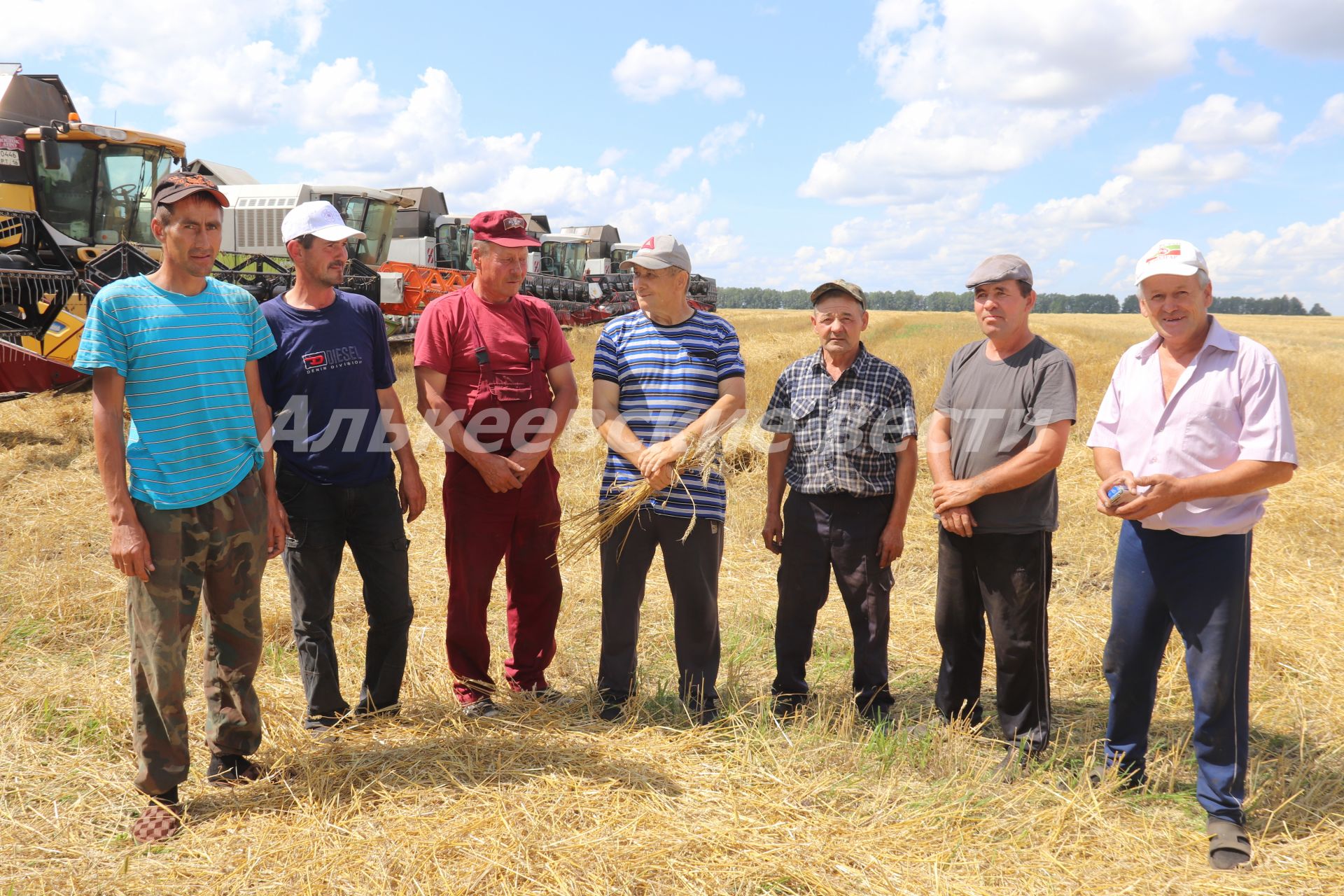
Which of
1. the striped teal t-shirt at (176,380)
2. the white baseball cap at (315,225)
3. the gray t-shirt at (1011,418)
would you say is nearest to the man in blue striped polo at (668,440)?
the gray t-shirt at (1011,418)

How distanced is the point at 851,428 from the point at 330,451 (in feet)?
6.19

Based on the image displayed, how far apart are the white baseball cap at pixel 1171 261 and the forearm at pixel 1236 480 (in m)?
0.58

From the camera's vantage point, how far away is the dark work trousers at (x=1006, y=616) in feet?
11.0

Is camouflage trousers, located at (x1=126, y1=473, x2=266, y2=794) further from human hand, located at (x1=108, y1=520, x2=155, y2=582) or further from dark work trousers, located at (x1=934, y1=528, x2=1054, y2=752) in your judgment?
dark work trousers, located at (x1=934, y1=528, x2=1054, y2=752)

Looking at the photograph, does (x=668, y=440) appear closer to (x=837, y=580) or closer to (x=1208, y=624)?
(x=837, y=580)

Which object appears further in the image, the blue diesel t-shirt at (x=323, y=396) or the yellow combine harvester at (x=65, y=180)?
the yellow combine harvester at (x=65, y=180)

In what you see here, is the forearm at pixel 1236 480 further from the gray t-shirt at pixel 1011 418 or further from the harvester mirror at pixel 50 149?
the harvester mirror at pixel 50 149

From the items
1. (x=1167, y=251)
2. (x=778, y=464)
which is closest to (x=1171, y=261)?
(x=1167, y=251)

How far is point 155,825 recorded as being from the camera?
2756 mm

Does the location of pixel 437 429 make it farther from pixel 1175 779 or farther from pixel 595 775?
pixel 1175 779

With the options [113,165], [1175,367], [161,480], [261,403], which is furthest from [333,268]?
[113,165]

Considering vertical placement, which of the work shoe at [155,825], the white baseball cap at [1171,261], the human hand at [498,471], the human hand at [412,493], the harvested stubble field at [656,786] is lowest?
the work shoe at [155,825]

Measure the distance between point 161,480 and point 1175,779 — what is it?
342 centimetres

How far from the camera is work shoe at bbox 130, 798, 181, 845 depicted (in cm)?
273
